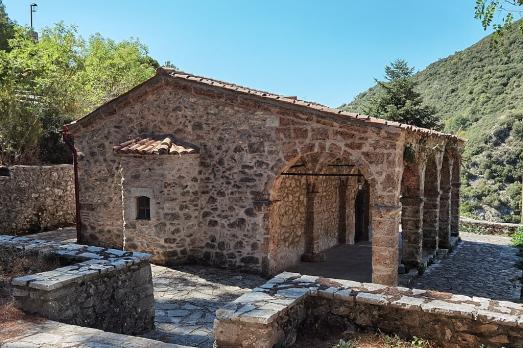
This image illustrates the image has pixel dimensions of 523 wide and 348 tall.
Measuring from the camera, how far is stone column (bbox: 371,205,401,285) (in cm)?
849

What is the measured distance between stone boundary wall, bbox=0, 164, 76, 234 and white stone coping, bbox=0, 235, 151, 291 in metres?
6.62

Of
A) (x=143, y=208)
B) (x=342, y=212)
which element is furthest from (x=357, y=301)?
(x=342, y=212)

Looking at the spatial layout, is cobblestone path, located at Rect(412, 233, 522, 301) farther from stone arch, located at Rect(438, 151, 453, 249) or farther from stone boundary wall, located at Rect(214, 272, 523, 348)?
stone boundary wall, located at Rect(214, 272, 523, 348)

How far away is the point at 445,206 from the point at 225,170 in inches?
329

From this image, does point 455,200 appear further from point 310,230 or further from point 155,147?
point 155,147

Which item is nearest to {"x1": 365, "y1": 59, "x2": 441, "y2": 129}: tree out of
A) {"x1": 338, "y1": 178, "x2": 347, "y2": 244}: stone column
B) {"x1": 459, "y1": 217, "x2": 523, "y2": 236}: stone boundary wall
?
{"x1": 459, "y1": 217, "x2": 523, "y2": 236}: stone boundary wall


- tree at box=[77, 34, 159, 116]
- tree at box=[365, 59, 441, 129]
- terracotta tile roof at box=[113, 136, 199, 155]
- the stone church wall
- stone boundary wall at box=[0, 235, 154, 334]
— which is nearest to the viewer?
stone boundary wall at box=[0, 235, 154, 334]

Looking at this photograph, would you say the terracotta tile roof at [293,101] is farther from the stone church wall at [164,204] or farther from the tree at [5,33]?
the tree at [5,33]

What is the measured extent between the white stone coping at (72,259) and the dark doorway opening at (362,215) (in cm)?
1115

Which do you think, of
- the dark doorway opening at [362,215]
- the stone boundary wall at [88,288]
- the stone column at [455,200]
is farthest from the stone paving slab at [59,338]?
the stone column at [455,200]

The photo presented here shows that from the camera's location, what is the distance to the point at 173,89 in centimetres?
1036

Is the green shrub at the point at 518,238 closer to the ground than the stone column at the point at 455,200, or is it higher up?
closer to the ground

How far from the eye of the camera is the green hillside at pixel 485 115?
3212 cm

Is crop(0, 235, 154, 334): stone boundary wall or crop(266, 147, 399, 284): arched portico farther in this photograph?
crop(266, 147, 399, 284): arched portico
